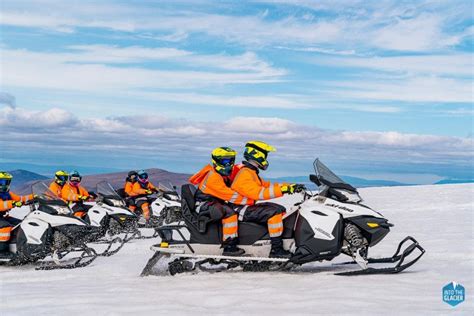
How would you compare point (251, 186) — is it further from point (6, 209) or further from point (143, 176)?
point (143, 176)

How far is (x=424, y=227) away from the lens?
1308 centimetres

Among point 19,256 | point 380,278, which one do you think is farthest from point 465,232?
point 19,256

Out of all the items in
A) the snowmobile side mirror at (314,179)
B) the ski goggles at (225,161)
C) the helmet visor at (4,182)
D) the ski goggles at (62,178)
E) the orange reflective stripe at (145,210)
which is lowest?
the orange reflective stripe at (145,210)

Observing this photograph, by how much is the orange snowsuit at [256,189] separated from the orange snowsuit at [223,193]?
105mm

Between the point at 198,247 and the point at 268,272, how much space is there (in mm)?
945

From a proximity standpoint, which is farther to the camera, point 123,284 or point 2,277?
point 2,277

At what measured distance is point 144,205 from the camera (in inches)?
620

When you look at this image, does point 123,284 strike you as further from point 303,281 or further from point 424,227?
point 424,227

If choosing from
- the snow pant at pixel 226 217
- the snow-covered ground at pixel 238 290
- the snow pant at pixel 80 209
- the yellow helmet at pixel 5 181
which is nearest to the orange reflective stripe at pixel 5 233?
the snow-covered ground at pixel 238 290

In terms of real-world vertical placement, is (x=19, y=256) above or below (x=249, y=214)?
below

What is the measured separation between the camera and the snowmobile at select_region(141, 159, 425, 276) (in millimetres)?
7262

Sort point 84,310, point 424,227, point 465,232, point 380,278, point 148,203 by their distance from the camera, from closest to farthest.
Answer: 1. point 84,310
2. point 380,278
3. point 465,232
4. point 424,227
5. point 148,203

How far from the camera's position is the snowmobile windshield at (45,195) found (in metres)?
9.41

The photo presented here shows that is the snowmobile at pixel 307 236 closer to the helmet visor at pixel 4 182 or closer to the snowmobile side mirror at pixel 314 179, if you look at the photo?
the snowmobile side mirror at pixel 314 179
